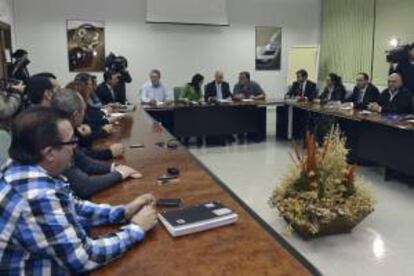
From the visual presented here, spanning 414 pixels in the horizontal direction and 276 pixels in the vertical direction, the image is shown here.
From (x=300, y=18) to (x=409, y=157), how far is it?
19.3ft

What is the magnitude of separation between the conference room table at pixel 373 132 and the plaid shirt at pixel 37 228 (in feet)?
12.4

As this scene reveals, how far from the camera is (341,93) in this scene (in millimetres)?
6738

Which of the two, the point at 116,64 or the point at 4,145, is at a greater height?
the point at 116,64

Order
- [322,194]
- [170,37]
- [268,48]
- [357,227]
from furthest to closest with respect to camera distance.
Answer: [268,48] < [170,37] < [357,227] < [322,194]

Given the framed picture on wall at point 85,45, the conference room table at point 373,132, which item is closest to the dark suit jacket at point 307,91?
the conference room table at point 373,132

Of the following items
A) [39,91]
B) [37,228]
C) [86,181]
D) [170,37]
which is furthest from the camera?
[170,37]

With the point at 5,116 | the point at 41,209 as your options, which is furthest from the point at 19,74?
the point at 41,209

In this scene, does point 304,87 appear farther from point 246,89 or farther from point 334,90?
point 246,89

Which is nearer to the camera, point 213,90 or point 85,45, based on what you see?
point 213,90

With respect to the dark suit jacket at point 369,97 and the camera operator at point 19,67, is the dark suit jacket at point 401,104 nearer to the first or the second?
the dark suit jacket at point 369,97

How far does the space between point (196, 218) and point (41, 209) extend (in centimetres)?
59

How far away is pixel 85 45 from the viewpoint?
26.0ft

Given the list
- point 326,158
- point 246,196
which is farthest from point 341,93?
point 326,158

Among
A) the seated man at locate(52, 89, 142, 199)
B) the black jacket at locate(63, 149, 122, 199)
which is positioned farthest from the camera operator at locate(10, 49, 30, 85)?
the black jacket at locate(63, 149, 122, 199)
